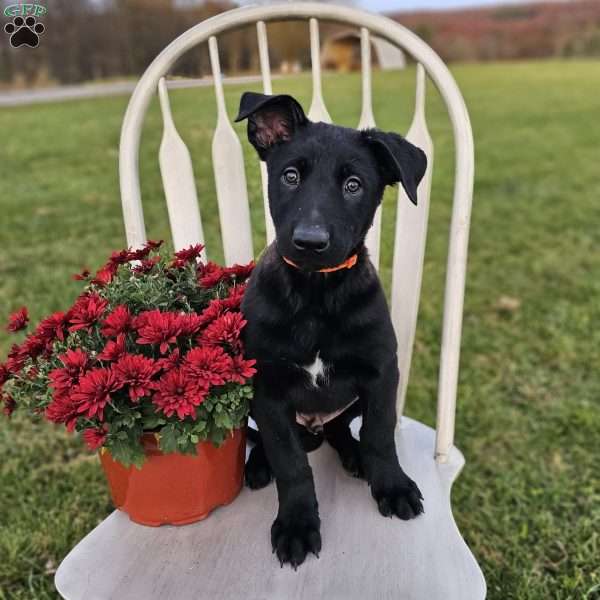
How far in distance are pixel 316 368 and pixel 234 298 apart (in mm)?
244

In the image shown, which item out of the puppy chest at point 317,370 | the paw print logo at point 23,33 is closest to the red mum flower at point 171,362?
the puppy chest at point 317,370

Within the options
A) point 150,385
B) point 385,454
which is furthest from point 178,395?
point 385,454

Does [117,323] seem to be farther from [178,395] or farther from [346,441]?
[346,441]

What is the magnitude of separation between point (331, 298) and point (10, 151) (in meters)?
6.57

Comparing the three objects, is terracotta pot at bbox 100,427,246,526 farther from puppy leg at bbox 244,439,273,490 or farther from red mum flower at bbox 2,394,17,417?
red mum flower at bbox 2,394,17,417

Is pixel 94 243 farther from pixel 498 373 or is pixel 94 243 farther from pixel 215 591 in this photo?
pixel 215 591

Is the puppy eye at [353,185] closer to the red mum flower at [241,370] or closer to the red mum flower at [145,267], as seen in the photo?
the red mum flower at [241,370]

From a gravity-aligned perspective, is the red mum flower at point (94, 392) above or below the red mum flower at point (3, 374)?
above

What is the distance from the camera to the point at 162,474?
1325 mm

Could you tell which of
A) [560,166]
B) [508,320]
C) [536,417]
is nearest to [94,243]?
[508,320]

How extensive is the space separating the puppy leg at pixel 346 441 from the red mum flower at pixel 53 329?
658mm

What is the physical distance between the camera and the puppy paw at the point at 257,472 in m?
1.53

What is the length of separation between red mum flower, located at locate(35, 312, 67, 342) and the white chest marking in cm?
50

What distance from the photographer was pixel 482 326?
11.4 feet
